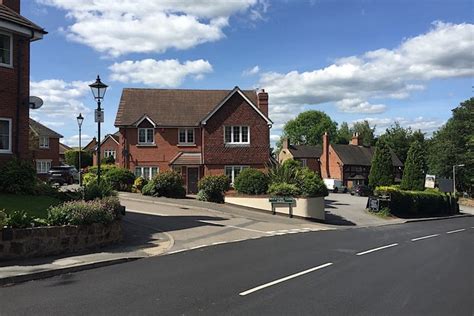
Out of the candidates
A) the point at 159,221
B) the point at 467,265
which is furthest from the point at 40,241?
the point at 467,265

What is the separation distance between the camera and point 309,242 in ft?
59.0

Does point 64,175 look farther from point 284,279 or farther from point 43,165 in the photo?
point 284,279

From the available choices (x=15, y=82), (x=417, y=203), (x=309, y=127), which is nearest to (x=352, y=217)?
(x=417, y=203)

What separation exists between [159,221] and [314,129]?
106041 mm

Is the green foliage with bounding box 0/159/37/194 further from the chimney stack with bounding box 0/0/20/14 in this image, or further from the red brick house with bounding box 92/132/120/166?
the red brick house with bounding box 92/132/120/166

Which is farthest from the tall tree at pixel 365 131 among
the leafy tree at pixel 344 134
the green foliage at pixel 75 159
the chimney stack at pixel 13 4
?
the chimney stack at pixel 13 4

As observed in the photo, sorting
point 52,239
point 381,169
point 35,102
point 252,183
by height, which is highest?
point 35,102

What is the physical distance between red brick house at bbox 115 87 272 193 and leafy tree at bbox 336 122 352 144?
271ft

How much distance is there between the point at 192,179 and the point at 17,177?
24.1 metres

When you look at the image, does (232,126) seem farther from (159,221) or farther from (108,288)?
(108,288)

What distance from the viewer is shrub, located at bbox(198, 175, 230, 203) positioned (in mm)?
33219

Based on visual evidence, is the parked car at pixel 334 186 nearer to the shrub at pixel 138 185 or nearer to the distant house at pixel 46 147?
the distant house at pixel 46 147

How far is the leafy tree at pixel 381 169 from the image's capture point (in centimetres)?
6266

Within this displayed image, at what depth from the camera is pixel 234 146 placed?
39.6 m
